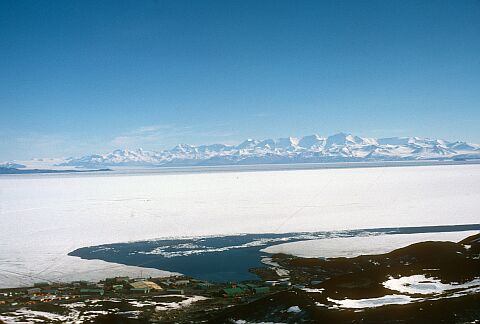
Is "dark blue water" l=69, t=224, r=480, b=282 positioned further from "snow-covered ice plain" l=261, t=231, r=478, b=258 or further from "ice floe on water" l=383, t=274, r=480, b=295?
"ice floe on water" l=383, t=274, r=480, b=295

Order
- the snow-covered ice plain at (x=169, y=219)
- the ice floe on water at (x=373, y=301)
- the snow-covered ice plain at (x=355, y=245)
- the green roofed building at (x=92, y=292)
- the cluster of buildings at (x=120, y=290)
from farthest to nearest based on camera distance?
1. the snow-covered ice plain at (x=355, y=245)
2. the snow-covered ice plain at (x=169, y=219)
3. the green roofed building at (x=92, y=292)
4. the cluster of buildings at (x=120, y=290)
5. the ice floe on water at (x=373, y=301)

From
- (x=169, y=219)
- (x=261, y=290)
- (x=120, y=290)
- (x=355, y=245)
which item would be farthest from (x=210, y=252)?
(x=169, y=219)

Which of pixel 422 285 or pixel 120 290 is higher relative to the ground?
pixel 422 285

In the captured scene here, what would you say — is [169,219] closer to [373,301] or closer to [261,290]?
[261,290]

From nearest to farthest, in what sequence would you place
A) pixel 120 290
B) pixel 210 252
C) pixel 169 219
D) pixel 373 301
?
pixel 373 301 < pixel 120 290 < pixel 210 252 < pixel 169 219

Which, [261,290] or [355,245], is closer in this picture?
[261,290]

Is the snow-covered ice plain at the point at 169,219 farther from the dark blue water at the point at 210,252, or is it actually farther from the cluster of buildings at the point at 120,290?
the cluster of buildings at the point at 120,290

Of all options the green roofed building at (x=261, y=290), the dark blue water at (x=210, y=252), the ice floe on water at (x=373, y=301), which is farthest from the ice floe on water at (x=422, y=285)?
the dark blue water at (x=210, y=252)

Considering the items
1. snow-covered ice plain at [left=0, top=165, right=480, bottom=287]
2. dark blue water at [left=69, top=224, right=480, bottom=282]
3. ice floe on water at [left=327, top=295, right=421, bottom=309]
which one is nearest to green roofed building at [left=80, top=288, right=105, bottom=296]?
snow-covered ice plain at [left=0, top=165, right=480, bottom=287]
